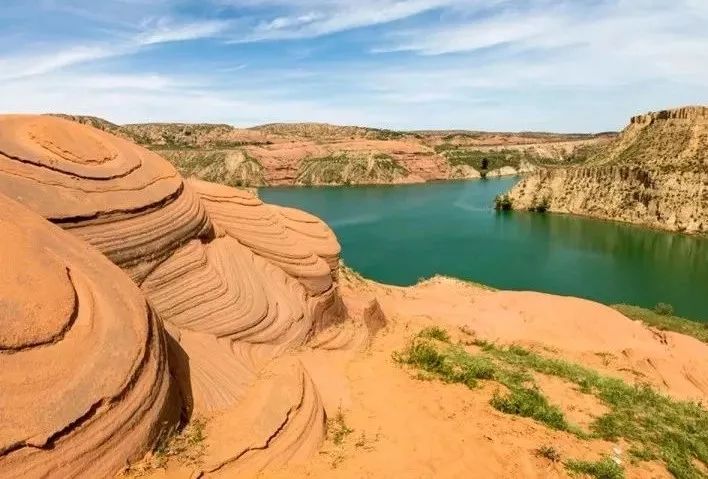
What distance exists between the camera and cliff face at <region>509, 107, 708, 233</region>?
203 ft

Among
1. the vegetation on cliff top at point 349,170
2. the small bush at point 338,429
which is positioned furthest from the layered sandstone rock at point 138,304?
the vegetation on cliff top at point 349,170

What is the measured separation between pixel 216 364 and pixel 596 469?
21.2 ft

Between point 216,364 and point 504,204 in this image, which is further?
point 504,204

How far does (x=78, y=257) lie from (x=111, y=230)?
2023 millimetres

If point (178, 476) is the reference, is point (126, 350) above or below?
above

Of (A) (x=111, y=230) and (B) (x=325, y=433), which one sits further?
(A) (x=111, y=230)

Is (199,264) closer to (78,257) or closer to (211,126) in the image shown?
(78,257)

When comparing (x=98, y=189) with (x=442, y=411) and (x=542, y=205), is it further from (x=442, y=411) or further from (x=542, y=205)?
(x=542, y=205)

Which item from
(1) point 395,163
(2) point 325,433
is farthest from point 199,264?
(1) point 395,163

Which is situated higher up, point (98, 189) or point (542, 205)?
point (98, 189)

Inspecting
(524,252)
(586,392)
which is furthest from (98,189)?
(524,252)

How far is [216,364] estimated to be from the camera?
32.0 ft

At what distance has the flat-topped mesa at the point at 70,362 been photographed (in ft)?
19.1

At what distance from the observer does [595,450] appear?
32.8 ft
